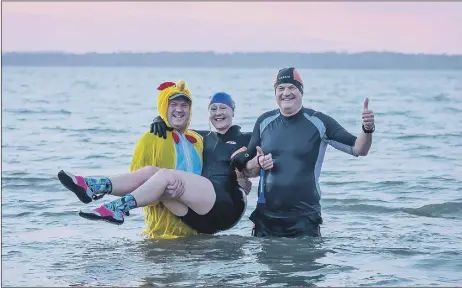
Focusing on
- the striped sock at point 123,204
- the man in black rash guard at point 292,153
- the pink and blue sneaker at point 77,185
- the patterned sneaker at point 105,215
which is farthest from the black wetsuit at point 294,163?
the pink and blue sneaker at point 77,185

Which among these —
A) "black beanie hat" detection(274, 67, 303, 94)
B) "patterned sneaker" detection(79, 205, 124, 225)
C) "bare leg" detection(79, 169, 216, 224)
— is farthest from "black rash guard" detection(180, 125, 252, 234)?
"patterned sneaker" detection(79, 205, 124, 225)

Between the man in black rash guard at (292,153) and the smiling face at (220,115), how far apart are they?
316 mm

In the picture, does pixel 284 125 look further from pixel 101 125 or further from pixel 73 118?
pixel 73 118

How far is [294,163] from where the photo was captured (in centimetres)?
932

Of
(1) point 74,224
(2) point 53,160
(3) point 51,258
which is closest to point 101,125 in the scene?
(2) point 53,160

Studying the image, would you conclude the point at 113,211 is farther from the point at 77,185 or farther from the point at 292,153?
the point at 292,153

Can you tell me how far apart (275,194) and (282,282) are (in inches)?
50.3

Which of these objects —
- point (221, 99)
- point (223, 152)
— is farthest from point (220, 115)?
point (223, 152)

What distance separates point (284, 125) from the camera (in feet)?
30.8

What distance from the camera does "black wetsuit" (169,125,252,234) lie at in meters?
9.25

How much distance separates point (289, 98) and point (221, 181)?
3.52 feet

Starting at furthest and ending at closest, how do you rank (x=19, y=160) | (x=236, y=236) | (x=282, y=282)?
(x=19, y=160), (x=236, y=236), (x=282, y=282)

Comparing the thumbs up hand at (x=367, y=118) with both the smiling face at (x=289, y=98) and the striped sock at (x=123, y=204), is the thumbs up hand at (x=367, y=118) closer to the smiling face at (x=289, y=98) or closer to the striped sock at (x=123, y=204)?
the smiling face at (x=289, y=98)

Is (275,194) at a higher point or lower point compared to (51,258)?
higher
